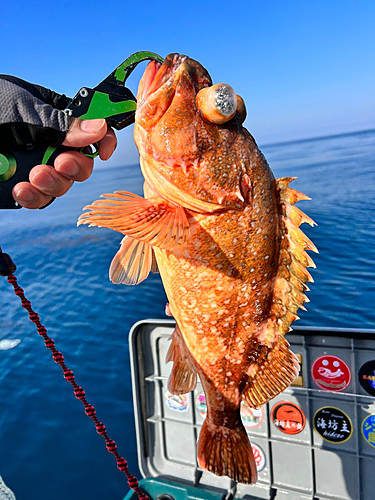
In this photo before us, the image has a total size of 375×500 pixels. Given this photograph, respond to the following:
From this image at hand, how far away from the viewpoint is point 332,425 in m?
3.65

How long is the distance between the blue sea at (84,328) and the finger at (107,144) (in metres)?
5.07

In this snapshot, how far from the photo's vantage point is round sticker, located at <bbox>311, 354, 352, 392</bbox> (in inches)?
139

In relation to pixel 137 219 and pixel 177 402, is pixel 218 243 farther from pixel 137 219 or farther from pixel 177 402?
pixel 177 402

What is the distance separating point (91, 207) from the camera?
59.0 inches

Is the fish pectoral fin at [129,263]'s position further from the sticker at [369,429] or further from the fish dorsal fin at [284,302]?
the sticker at [369,429]

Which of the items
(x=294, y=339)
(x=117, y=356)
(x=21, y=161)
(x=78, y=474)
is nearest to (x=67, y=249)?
(x=117, y=356)

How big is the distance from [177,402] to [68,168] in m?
3.31

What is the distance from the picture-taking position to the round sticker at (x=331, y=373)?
354 cm

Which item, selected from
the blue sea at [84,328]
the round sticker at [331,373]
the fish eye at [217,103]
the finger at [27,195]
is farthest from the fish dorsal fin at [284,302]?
the blue sea at [84,328]

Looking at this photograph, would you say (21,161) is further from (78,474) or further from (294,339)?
(78,474)

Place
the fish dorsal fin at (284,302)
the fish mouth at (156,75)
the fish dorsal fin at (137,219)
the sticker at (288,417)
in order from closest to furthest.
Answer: the fish dorsal fin at (137,219), the fish mouth at (156,75), the fish dorsal fin at (284,302), the sticker at (288,417)

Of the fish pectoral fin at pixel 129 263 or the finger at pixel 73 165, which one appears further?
the fish pectoral fin at pixel 129 263

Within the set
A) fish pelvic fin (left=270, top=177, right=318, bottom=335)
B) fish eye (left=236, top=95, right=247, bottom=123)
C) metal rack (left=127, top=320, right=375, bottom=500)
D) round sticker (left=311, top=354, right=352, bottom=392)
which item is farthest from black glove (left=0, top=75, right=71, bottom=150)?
round sticker (left=311, top=354, right=352, bottom=392)

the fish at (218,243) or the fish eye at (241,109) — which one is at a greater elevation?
the fish eye at (241,109)
